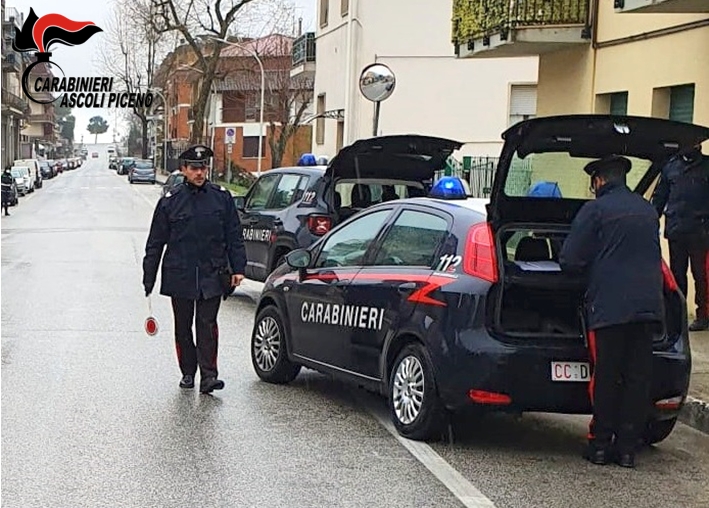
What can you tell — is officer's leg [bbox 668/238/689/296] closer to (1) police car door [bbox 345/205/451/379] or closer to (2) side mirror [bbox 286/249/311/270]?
(2) side mirror [bbox 286/249/311/270]

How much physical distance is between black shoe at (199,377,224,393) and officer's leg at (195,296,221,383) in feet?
0.07

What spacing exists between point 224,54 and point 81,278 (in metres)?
55.5

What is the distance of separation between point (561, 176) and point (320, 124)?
2439 cm

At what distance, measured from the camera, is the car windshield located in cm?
763

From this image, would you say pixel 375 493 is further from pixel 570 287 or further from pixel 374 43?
pixel 374 43

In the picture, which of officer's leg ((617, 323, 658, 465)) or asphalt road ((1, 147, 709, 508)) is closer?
asphalt road ((1, 147, 709, 508))

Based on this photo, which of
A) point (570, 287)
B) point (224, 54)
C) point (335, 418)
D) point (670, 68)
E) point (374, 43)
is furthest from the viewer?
point (224, 54)

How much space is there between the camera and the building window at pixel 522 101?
30.9 meters

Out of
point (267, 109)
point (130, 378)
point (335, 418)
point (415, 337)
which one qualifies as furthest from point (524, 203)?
point (267, 109)

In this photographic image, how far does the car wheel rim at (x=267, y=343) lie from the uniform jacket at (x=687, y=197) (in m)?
4.33

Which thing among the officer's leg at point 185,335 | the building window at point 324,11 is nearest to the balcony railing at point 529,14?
the officer's leg at point 185,335

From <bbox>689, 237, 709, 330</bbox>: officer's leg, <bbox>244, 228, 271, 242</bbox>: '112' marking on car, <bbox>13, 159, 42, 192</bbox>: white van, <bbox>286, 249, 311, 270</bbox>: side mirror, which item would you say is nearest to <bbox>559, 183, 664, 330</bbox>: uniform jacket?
<bbox>286, 249, 311, 270</bbox>: side mirror

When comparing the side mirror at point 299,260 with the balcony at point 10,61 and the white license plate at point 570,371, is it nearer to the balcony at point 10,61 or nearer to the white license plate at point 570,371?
the white license plate at point 570,371

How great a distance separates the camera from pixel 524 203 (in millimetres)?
7312
